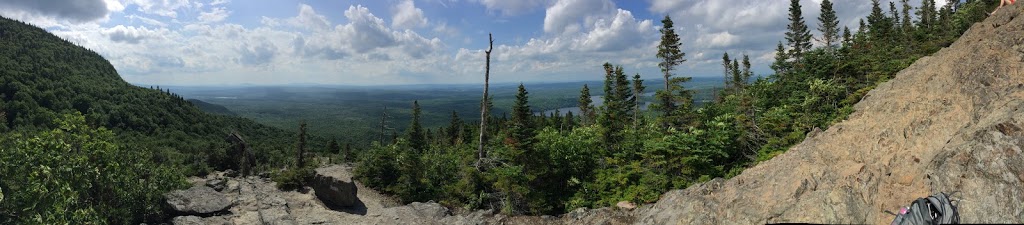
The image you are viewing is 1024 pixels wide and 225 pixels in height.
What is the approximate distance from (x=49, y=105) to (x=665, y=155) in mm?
115491

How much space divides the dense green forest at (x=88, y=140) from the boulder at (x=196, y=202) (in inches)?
23.4

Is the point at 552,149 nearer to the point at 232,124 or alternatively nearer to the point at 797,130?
the point at 797,130

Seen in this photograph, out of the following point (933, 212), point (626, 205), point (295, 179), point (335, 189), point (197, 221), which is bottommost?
point (295, 179)

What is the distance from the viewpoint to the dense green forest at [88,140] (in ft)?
45.8

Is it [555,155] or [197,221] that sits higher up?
[555,155]

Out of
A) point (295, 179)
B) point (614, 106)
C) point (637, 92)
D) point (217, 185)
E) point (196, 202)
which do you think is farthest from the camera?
point (637, 92)

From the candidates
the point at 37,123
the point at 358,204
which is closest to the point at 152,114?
the point at 37,123

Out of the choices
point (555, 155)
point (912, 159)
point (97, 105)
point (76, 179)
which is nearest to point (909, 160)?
point (912, 159)

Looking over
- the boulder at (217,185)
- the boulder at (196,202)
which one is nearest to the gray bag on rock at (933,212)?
the boulder at (196,202)

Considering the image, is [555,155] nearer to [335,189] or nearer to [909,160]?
[335,189]

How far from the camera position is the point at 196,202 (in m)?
18.8

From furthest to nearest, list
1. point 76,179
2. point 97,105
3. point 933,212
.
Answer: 1. point 97,105
2. point 76,179
3. point 933,212

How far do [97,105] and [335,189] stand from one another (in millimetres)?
97985

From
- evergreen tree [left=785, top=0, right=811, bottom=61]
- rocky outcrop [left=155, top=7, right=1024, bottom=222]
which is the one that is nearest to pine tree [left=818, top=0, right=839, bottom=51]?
evergreen tree [left=785, top=0, right=811, bottom=61]
